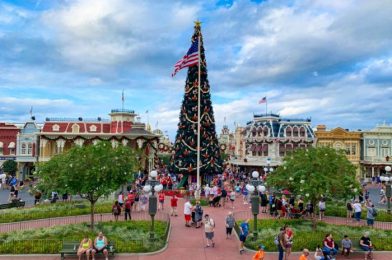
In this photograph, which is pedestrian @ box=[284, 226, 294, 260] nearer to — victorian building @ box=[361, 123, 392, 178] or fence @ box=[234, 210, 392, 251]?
fence @ box=[234, 210, 392, 251]

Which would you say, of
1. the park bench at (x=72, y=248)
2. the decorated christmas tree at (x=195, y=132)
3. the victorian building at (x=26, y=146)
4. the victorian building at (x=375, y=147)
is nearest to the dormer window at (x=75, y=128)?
the victorian building at (x=26, y=146)

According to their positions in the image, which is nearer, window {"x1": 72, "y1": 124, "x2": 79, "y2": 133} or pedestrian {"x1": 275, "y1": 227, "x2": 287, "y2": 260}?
pedestrian {"x1": 275, "y1": 227, "x2": 287, "y2": 260}

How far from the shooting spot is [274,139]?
5938cm

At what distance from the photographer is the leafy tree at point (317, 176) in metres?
16.7

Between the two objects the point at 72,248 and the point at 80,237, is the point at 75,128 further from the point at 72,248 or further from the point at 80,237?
the point at 72,248

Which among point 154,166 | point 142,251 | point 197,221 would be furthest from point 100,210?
point 154,166

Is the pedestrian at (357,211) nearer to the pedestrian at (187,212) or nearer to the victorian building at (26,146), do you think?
the pedestrian at (187,212)

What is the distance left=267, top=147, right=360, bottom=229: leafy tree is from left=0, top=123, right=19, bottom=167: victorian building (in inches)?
1780

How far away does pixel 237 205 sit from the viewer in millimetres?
26141

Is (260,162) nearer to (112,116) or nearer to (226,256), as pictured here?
(112,116)

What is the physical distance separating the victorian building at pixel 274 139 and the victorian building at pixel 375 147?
8.00 meters

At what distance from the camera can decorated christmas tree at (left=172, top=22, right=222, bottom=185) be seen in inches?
1282

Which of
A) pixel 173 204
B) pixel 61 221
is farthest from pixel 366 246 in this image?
pixel 61 221

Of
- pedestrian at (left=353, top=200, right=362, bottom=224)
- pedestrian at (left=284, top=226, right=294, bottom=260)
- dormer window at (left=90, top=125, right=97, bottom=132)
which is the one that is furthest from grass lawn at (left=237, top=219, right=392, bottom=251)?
dormer window at (left=90, top=125, right=97, bottom=132)
